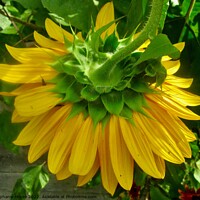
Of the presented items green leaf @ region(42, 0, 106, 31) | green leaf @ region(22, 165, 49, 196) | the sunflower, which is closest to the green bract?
the sunflower

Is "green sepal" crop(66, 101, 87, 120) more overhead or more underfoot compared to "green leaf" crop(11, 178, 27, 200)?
more overhead

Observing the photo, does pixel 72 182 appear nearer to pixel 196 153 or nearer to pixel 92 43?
pixel 196 153

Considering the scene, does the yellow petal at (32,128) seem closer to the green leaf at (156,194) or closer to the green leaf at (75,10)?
the green leaf at (75,10)

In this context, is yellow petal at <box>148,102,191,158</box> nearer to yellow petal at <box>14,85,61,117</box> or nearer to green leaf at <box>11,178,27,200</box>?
yellow petal at <box>14,85,61,117</box>

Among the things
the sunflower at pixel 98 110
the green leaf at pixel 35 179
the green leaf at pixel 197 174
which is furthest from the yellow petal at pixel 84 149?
the green leaf at pixel 197 174

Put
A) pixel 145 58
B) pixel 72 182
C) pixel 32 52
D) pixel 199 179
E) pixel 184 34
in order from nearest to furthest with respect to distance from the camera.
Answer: pixel 145 58 < pixel 32 52 < pixel 184 34 < pixel 199 179 < pixel 72 182

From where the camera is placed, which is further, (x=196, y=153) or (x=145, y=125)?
(x=196, y=153)

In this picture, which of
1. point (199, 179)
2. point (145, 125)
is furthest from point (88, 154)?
point (199, 179)
